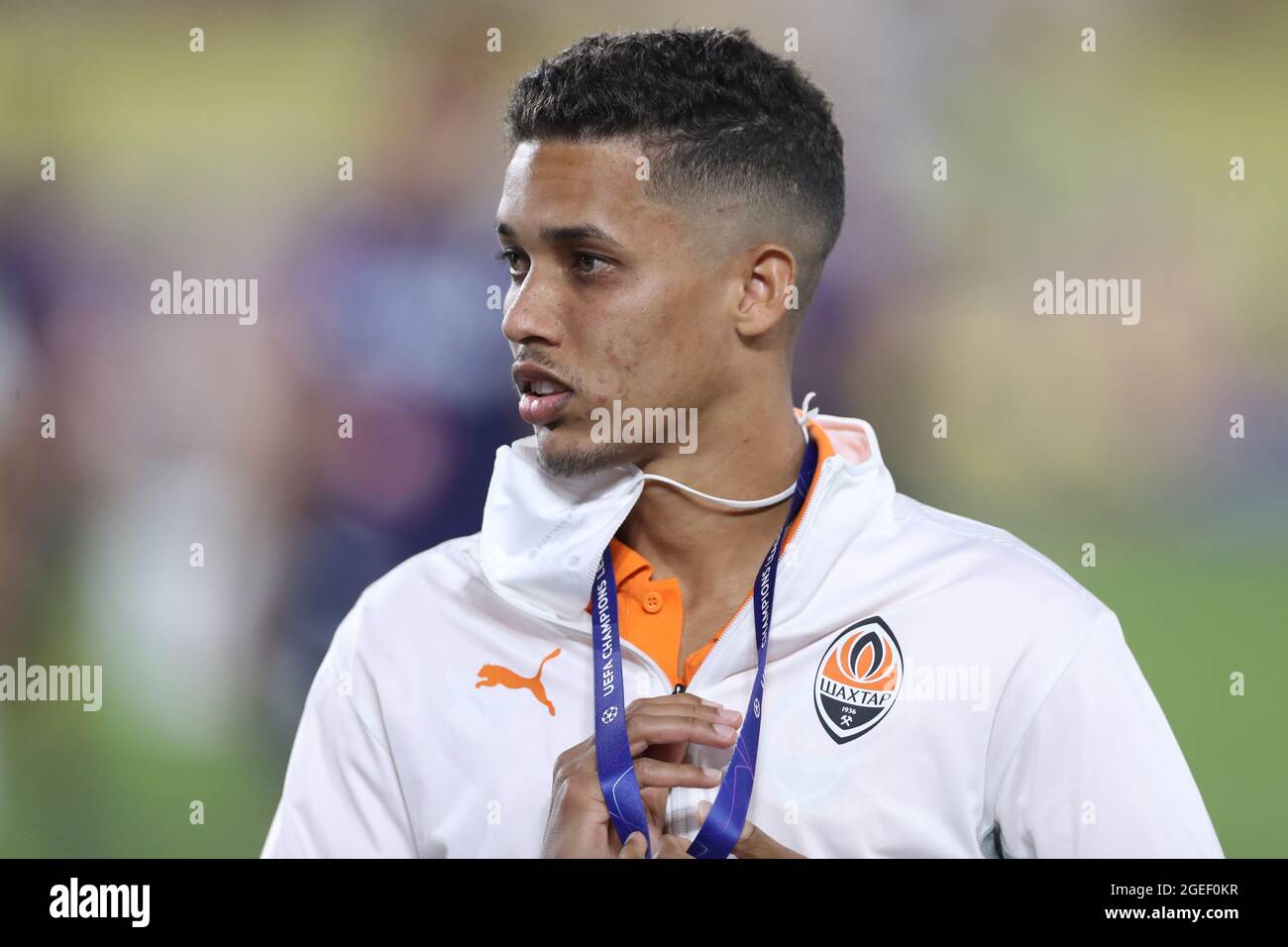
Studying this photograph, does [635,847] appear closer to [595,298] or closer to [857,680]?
[857,680]

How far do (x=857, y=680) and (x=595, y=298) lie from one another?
27.7 inches

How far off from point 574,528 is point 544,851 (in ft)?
1.62

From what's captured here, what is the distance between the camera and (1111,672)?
1863mm

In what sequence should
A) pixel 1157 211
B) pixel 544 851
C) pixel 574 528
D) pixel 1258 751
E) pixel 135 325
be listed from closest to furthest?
pixel 544 851 < pixel 574 528 < pixel 1258 751 < pixel 1157 211 < pixel 135 325

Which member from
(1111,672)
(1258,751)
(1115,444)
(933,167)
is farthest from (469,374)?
(1258,751)

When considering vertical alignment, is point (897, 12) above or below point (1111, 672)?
above

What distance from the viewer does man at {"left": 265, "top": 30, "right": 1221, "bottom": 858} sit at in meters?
1.83

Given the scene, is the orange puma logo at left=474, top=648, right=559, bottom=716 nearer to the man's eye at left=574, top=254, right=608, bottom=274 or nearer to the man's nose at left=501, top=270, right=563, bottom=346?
the man's nose at left=501, top=270, right=563, bottom=346

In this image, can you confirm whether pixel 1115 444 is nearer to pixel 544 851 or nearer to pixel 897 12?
pixel 897 12

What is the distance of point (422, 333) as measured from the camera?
10.4 ft

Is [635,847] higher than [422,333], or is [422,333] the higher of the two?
[422,333]
